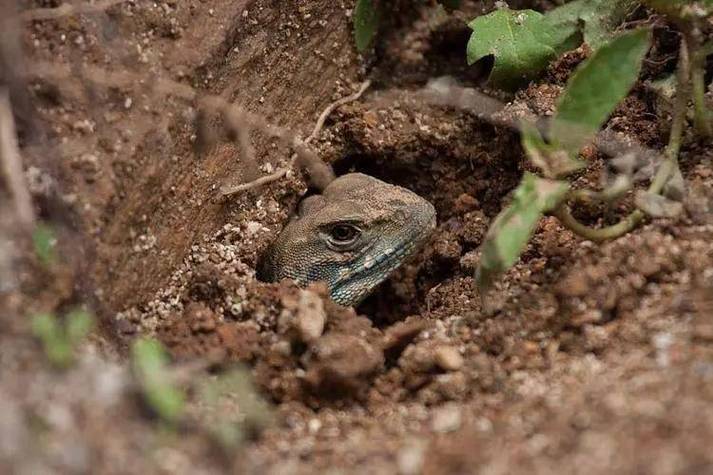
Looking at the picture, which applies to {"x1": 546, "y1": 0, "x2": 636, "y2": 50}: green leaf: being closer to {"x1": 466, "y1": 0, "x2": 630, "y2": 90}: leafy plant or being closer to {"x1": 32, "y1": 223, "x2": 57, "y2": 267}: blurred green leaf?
{"x1": 466, "y1": 0, "x2": 630, "y2": 90}: leafy plant

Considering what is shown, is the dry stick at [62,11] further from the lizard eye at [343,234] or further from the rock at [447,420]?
the rock at [447,420]

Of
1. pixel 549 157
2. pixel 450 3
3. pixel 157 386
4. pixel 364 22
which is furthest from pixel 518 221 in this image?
pixel 450 3

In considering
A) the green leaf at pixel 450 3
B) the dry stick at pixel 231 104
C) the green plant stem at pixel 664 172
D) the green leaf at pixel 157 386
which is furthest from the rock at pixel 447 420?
the green leaf at pixel 450 3

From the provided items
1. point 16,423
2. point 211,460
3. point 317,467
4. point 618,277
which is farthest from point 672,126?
point 16,423

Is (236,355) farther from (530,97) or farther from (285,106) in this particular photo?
(530,97)

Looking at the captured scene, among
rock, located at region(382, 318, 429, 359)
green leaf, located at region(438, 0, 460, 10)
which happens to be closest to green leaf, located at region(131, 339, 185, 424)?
rock, located at region(382, 318, 429, 359)

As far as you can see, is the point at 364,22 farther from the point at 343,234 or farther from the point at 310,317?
the point at 310,317
